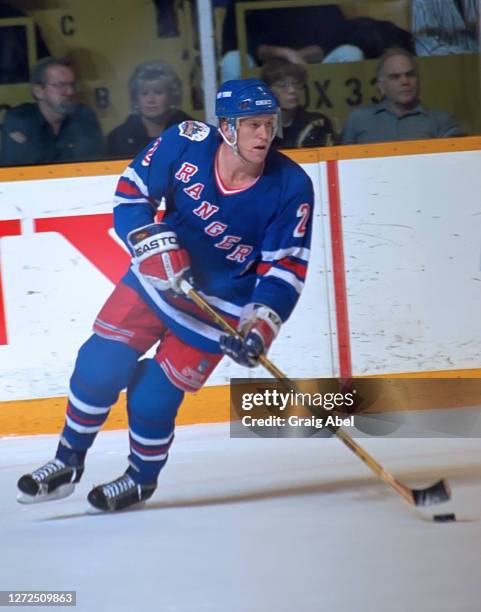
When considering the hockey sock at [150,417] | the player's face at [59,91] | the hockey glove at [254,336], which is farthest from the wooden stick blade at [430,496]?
the player's face at [59,91]

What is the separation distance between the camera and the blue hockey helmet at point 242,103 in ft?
10.2

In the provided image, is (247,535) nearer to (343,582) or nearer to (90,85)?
(343,582)

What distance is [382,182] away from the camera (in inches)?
167

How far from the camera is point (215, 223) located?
10.7 feet

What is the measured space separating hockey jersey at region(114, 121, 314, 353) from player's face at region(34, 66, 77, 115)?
3.49 ft

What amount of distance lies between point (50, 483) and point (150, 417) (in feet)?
1.06

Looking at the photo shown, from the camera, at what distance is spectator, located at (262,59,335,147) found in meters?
4.29

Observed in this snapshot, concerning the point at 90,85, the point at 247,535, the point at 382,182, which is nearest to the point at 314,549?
the point at 247,535

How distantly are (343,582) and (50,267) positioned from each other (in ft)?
6.37

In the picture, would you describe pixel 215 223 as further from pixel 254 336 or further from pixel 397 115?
pixel 397 115

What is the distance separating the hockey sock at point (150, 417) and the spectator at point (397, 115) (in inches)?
54.5

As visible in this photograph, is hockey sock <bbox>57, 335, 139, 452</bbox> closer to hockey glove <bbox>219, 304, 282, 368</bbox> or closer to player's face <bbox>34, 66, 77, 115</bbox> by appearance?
hockey glove <bbox>219, 304, 282, 368</bbox>

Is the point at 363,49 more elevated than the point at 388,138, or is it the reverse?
the point at 363,49

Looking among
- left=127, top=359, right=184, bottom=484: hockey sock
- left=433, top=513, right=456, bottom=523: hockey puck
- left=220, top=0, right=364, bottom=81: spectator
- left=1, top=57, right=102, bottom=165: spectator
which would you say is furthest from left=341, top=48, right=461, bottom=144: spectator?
left=433, top=513, right=456, bottom=523: hockey puck
